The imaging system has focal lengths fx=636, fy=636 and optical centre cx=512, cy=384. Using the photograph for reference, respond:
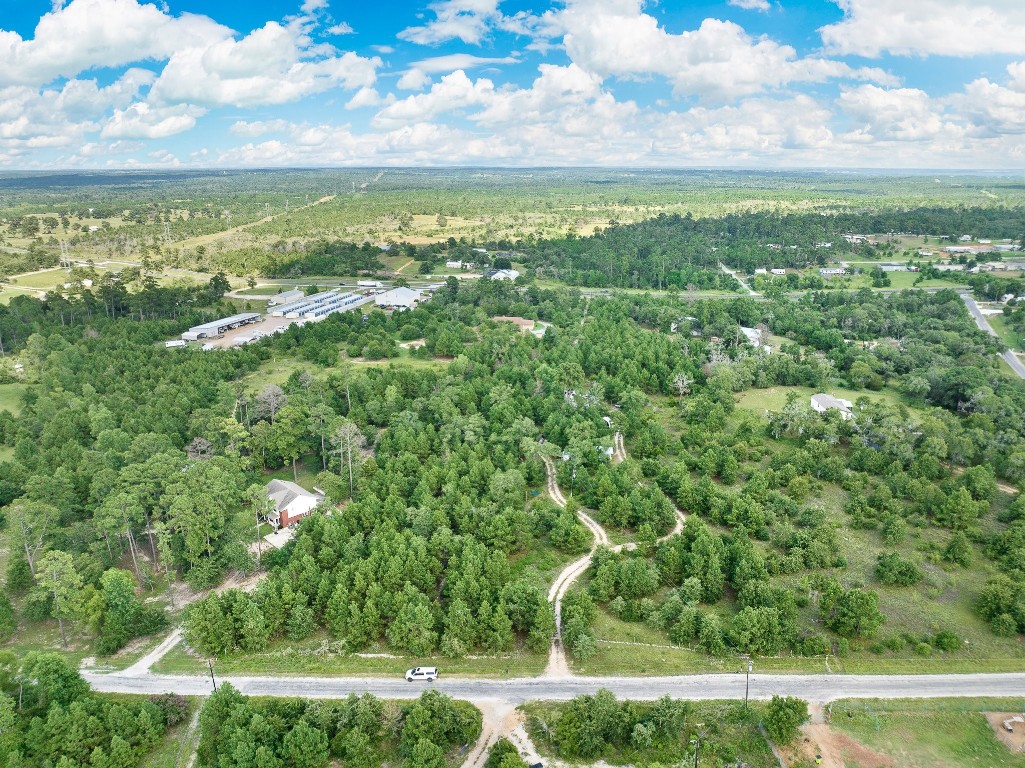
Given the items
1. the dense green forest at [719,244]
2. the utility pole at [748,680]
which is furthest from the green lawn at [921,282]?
the utility pole at [748,680]

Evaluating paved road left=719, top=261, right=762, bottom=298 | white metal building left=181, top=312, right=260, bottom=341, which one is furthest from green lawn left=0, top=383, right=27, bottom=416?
paved road left=719, top=261, right=762, bottom=298

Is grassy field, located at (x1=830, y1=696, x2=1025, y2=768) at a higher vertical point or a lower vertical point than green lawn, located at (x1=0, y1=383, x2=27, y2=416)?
lower

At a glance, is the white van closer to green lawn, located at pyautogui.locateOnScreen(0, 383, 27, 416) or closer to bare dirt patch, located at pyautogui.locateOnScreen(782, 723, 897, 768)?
bare dirt patch, located at pyautogui.locateOnScreen(782, 723, 897, 768)

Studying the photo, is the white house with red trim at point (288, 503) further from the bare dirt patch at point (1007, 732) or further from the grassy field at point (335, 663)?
the bare dirt patch at point (1007, 732)

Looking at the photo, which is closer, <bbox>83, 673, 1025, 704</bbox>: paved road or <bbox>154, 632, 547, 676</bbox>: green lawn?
<bbox>83, 673, 1025, 704</bbox>: paved road

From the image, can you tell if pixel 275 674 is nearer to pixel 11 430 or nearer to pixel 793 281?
pixel 11 430

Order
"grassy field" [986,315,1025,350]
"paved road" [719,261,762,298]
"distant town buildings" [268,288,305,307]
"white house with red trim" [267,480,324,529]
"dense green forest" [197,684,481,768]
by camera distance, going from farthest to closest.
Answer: "paved road" [719,261,762,298], "distant town buildings" [268,288,305,307], "grassy field" [986,315,1025,350], "white house with red trim" [267,480,324,529], "dense green forest" [197,684,481,768]

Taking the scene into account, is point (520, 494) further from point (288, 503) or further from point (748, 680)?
point (748, 680)
